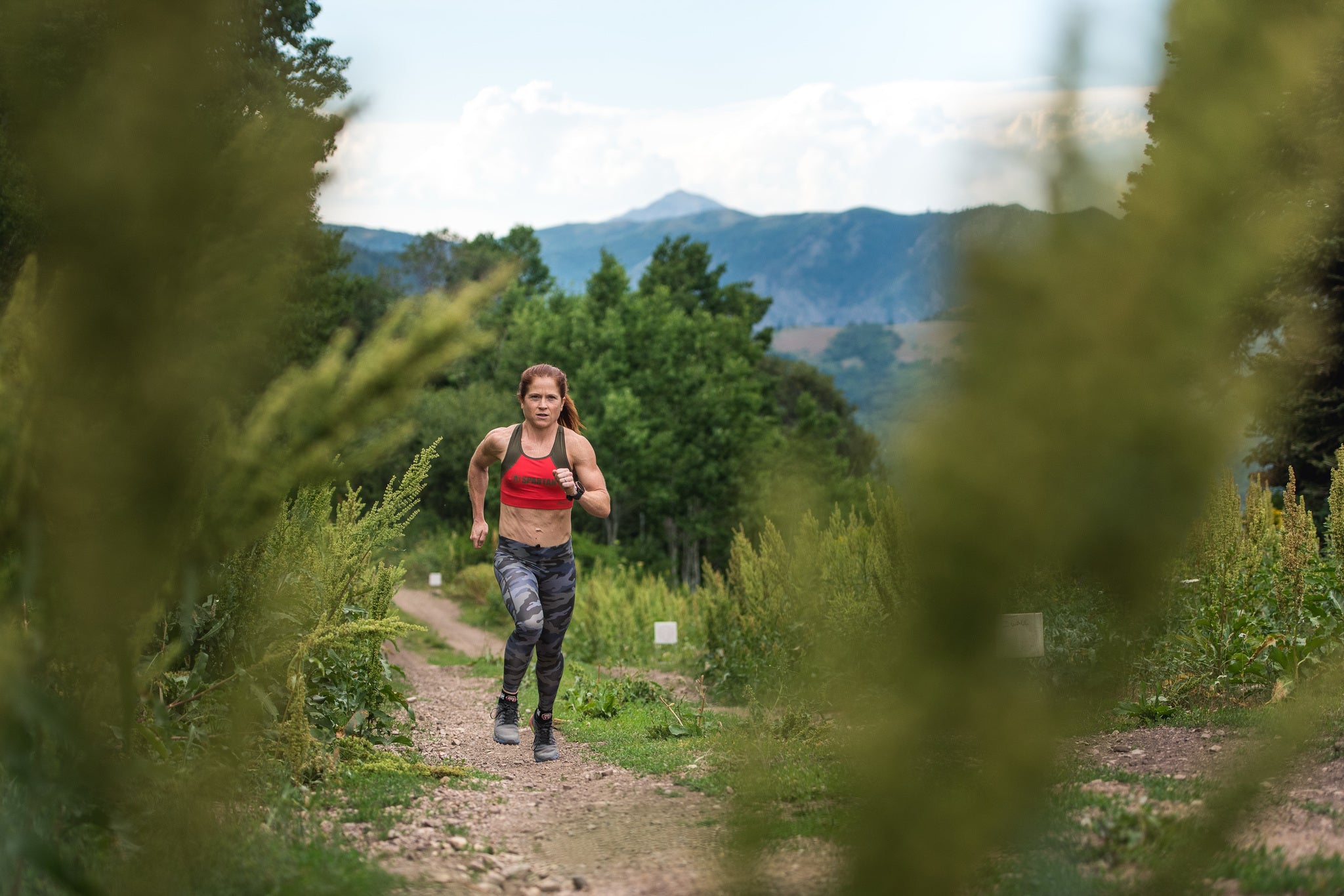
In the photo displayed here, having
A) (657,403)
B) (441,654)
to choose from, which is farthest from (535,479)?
(657,403)

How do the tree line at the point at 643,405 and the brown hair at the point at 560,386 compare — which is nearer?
the brown hair at the point at 560,386

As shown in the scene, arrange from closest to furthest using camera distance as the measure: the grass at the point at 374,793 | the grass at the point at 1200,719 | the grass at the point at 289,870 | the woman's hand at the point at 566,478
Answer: the grass at the point at 289,870
the grass at the point at 374,793
the grass at the point at 1200,719
the woman's hand at the point at 566,478

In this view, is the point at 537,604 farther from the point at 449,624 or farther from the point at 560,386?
the point at 449,624

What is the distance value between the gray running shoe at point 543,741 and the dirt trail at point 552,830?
6cm

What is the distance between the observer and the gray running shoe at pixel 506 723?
19.6 ft

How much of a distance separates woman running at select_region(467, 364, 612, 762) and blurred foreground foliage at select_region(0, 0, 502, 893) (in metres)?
4.17

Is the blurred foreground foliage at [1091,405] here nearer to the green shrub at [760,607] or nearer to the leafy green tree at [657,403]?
the green shrub at [760,607]

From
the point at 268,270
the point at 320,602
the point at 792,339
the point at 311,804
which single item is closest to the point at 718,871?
the point at 268,270

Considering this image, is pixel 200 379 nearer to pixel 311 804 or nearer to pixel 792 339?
pixel 311 804

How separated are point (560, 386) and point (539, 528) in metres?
0.79

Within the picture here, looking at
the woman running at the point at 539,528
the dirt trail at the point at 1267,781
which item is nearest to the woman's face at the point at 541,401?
the woman running at the point at 539,528

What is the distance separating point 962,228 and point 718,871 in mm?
476

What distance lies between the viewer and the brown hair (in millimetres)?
5578

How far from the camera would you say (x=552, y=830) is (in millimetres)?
3629
